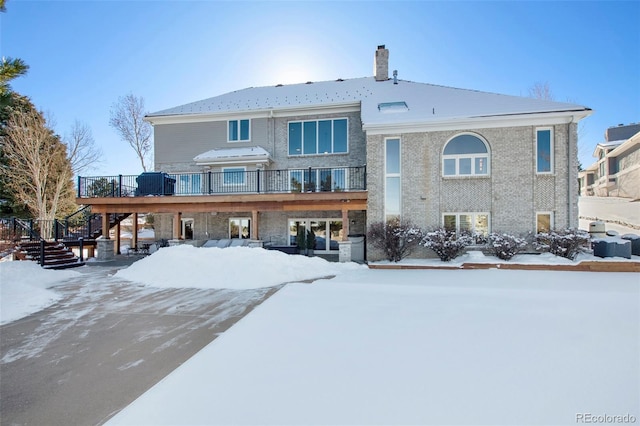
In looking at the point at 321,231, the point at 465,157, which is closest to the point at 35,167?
the point at 321,231

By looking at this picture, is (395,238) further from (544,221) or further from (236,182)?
(236,182)

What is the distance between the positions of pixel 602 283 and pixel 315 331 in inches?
321

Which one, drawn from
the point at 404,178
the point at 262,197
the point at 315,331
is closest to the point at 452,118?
the point at 404,178

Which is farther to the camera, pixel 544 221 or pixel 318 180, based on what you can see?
pixel 318 180

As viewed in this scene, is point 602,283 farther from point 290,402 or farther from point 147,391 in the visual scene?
point 147,391

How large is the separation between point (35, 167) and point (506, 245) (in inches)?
1100

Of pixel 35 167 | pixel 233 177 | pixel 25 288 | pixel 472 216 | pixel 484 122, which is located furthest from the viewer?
pixel 35 167

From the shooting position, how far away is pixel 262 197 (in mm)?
12188

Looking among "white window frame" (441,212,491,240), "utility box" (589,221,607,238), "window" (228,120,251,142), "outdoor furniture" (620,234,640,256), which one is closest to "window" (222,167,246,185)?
"window" (228,120,251,142)

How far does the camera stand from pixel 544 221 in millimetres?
11125

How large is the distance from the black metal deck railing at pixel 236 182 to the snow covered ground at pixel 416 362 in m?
7.59

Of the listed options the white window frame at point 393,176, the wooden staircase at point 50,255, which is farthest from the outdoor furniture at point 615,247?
the wooden staircase at point 50,255

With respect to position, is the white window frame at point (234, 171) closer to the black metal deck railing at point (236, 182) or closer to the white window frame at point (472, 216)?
the black metal deck railing at point (236, 182)

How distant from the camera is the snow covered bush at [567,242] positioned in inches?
388
